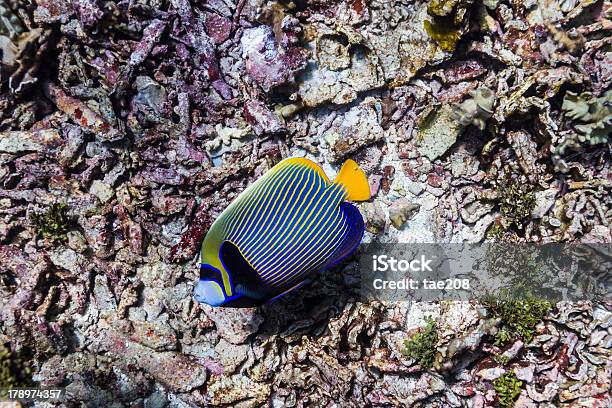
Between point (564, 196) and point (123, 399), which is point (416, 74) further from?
point (123, 399)

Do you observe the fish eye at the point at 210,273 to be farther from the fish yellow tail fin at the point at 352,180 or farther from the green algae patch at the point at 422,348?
the green algae patch at the point at 422,348

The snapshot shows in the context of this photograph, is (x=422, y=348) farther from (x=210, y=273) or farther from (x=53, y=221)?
(x=53, y=221)

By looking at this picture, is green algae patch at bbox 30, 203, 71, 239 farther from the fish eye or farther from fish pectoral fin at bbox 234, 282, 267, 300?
fish pectoral fin at bbox 234, 282, 267, 300

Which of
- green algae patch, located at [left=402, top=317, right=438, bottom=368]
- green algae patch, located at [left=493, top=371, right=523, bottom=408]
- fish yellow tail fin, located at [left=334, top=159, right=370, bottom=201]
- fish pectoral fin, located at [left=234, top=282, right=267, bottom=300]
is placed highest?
fish yellow tail fin, located at [left=334, top=159, right=370, bottom=201]

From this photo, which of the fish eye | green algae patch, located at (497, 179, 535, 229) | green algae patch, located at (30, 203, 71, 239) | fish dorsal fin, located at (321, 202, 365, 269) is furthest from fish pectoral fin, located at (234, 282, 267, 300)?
green algae patch, located at (497, 179, 535, 229)

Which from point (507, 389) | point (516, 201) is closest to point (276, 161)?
point (516, 201)

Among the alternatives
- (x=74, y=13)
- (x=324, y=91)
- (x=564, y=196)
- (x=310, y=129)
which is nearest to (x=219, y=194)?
(x=310, y=129)
